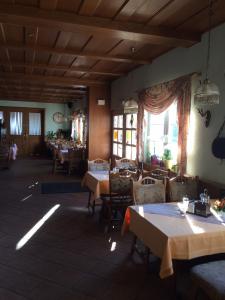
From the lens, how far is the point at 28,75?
661 centimetres

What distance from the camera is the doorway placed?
12484 mm

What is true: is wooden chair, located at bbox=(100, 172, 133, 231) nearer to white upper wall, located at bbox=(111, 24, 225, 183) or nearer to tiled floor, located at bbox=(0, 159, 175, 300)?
tiled floor, located at bbox=(0, 159, 175, 300)

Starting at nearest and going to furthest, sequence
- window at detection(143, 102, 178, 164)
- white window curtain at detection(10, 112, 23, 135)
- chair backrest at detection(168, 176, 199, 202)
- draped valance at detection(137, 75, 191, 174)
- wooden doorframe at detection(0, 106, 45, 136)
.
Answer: chair backrest at detection(168, 176, 199, 202), draped valance at detection(137, 75, 191, 174), window at detection(143, 102, 178, 164), wooden doorframe at detection(0, 106, 45, 136), white window curtain at detection(10, 112, 23, 135)

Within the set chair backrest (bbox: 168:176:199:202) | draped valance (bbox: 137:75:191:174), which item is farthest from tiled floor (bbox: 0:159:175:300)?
draped valance (bbox: 137:75:191:174)

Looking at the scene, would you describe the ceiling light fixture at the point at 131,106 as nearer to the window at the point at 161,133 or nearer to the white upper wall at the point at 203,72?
the window at the point at 161,133

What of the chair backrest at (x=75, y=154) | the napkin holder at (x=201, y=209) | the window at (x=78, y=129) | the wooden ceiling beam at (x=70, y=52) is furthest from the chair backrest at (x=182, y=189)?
the window at (x=78, y=129)

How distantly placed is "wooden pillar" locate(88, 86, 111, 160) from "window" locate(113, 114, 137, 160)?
0.81 ft

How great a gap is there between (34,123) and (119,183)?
32.9 feet

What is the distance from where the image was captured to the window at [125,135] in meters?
5.98

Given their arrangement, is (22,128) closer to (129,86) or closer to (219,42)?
(129,86)

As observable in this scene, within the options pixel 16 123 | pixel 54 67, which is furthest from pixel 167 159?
pixel 16 123

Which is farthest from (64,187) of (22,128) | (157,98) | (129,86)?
(22,128)

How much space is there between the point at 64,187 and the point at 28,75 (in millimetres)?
2747

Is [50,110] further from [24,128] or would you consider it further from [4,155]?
[4,155]
